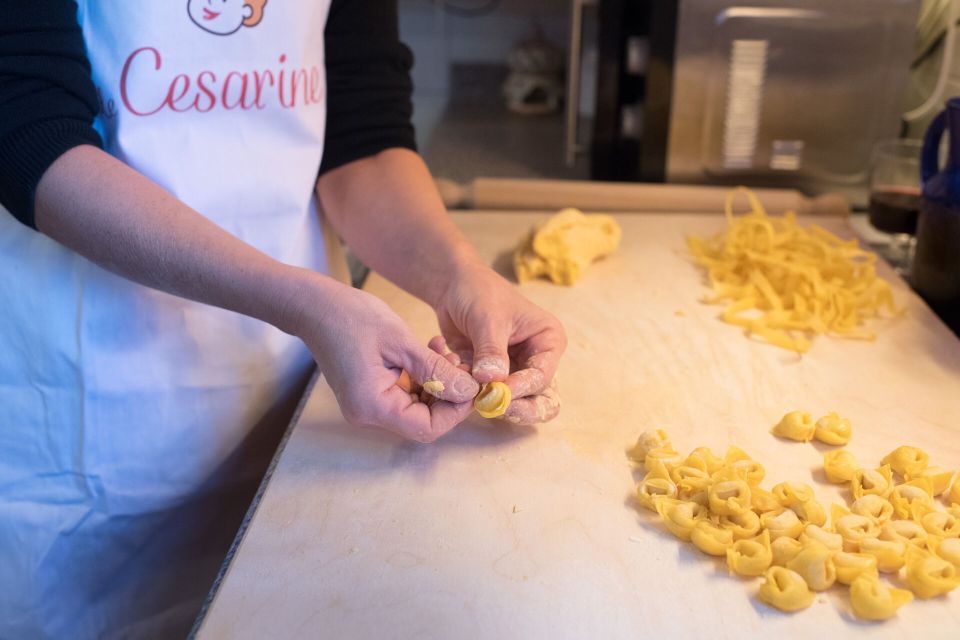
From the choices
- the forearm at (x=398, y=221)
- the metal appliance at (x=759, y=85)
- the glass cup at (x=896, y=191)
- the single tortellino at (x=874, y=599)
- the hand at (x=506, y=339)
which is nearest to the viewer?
the single tortellino at (x=874, y=599)

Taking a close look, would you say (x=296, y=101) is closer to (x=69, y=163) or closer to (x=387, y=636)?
(x=69, y=163)

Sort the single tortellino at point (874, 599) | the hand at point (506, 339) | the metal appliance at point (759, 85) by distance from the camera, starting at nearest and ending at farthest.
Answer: the single tortellino at point (874, 599)
the hand at point (506, 339)
the metal appliance at point (759, 85)

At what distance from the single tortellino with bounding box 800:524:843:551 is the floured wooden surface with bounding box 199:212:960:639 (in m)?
0.05

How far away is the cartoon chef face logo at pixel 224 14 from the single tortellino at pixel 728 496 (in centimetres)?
68

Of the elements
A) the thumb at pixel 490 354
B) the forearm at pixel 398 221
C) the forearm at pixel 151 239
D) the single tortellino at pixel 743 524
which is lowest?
the single tortellino at pixel 743 524

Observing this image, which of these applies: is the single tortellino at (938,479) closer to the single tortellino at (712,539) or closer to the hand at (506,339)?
the single tortellino at (712,539)

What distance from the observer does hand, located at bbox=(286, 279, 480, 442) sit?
819 millimetres

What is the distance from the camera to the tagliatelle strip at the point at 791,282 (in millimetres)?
1140

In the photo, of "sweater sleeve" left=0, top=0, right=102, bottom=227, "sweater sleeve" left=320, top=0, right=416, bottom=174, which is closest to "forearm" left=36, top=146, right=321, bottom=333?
"sweater sleeve" left=0, top=0, right=102, bottom=227

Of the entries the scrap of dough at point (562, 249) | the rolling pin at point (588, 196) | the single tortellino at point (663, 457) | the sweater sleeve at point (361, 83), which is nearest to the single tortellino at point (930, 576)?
the single tortellino at point (663, 457)

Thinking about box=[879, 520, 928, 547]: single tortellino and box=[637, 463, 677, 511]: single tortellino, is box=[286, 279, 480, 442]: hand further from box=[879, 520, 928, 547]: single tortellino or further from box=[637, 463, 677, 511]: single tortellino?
box=[879, 520, 928, 547]: single tortellino

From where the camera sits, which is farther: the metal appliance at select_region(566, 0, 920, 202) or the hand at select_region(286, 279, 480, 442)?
the metal appliance at select_region(566, 0, 920, 202)

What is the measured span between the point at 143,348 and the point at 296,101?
0.33m

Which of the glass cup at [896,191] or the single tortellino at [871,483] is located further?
the glass cup at [896,191]
